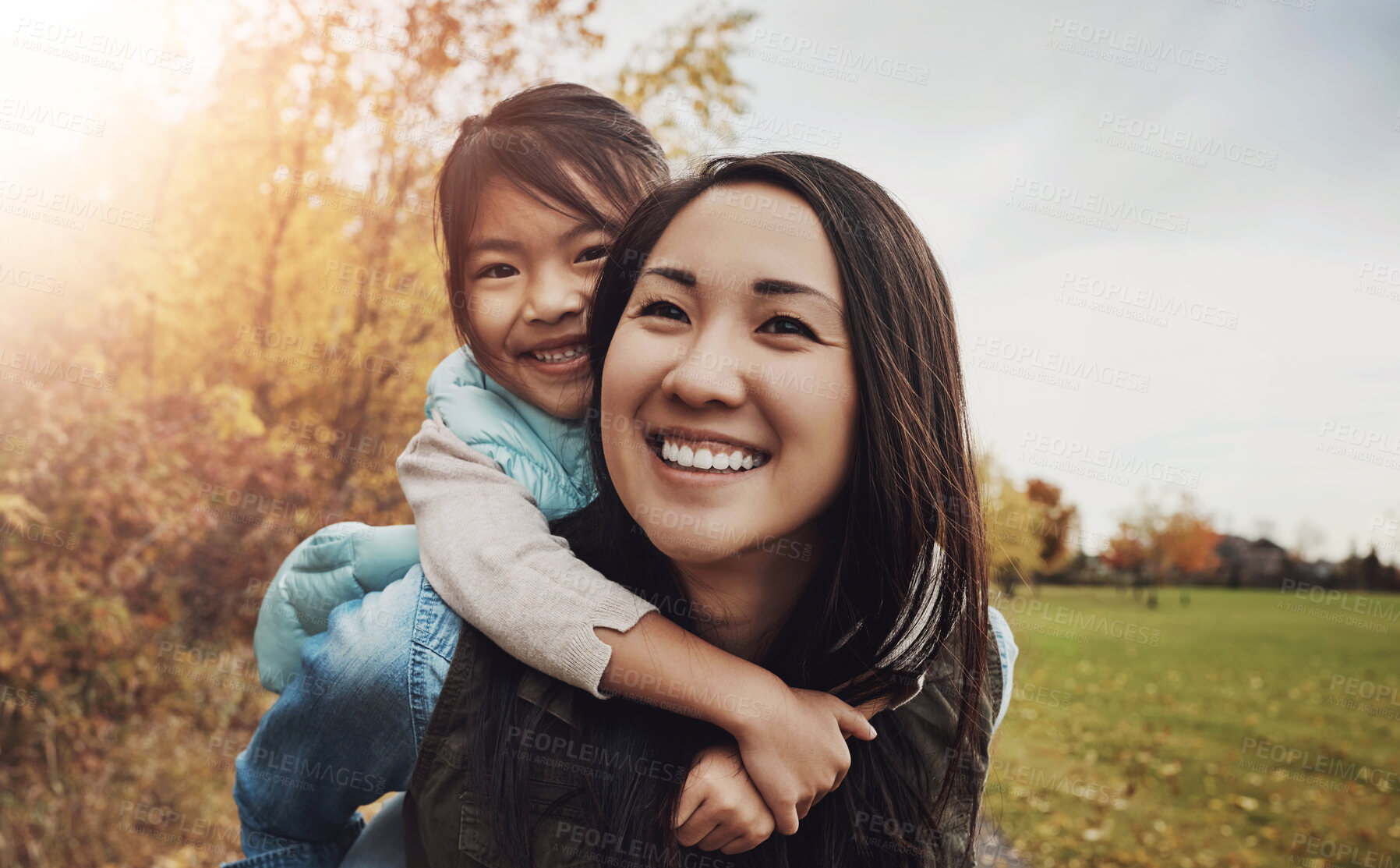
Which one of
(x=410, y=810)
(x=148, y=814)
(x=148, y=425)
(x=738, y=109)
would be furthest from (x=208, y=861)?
(x=738, y=109)

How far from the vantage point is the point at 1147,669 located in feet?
34.6

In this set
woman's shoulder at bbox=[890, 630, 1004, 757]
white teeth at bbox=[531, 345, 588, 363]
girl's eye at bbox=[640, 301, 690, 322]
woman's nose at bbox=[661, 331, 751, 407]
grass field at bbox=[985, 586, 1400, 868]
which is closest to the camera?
woman's nose at bbox=[661, 331, 751, 407]

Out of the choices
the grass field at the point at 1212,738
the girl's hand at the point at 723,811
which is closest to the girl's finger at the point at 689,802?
the girl's hand at the point at 723,811

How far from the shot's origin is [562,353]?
76.1 inches

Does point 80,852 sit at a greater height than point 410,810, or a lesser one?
lesser

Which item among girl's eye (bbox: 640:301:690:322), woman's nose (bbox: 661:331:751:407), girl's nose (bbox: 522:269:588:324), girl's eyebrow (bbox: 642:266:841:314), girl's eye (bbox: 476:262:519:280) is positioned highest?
girl's eye (bbox: 476:262:519:280)

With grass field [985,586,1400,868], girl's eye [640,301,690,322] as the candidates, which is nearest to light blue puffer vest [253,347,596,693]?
girl's eye [640,301,690,322]

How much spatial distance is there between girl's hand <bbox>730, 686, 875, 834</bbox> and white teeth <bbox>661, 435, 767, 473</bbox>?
35cm

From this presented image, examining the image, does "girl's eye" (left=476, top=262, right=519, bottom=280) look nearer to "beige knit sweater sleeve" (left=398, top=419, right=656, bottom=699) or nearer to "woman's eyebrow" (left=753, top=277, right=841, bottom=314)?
"beige knit sweater sleeve" (left=398, top=419, right=656, bottom=699)

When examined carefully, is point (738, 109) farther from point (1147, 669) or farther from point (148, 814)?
point (1147, 669)

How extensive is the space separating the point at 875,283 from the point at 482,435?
0.95 m

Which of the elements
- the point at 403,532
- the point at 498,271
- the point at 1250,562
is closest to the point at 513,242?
the point at 498,271

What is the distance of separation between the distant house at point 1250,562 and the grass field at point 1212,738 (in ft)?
1.30

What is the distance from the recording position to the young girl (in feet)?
4.31
